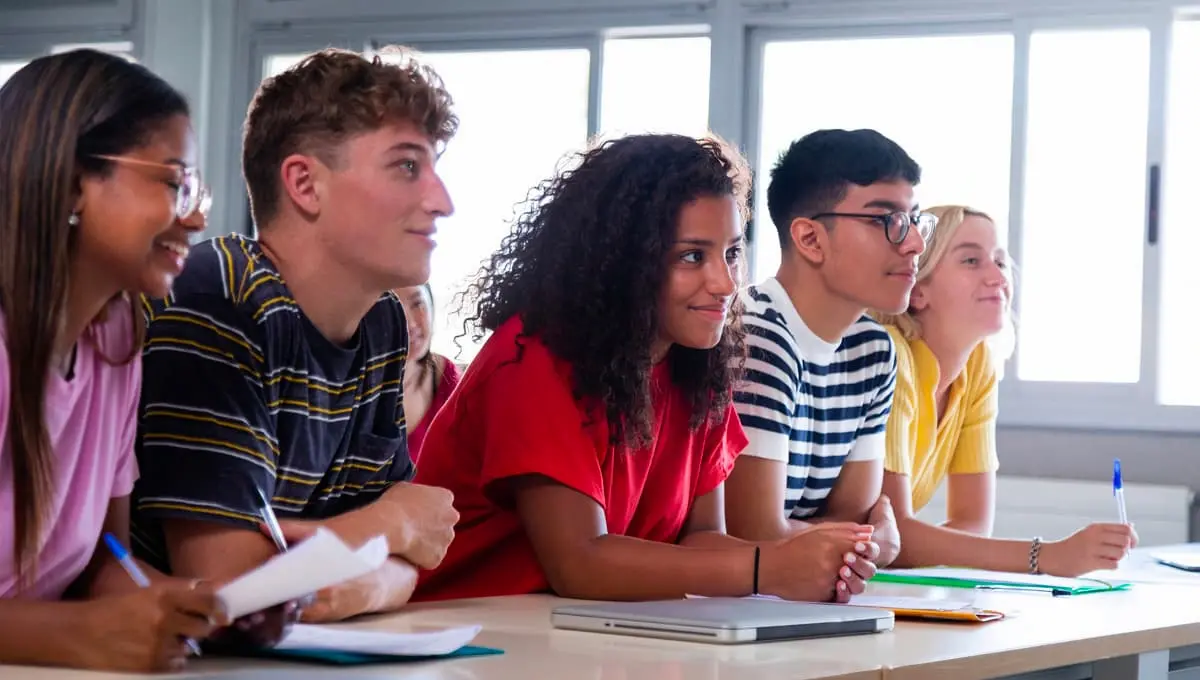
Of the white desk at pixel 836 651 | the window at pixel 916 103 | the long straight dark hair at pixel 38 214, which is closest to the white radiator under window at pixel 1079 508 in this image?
the window at pixel 916 103

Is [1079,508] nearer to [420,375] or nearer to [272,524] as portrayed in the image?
[420,375]

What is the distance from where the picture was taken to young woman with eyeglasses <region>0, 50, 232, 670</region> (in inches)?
53.4

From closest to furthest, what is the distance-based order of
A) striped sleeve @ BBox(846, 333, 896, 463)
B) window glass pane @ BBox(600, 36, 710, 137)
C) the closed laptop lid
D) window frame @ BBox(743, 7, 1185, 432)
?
the closed laptop lid
striped sleeve @ BBox(846, 333, 896, 463)
window frame @ BBox(743, 7, 1185, 432)
window glass pane @ BBox(600, 36, 710, 137)

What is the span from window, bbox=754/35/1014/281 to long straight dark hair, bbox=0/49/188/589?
133 inches

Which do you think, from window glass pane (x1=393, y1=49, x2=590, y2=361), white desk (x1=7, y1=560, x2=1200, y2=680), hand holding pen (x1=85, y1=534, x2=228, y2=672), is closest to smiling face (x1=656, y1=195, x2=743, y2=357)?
white desk (x1=7, y1=560, x2=1200, y2=680)

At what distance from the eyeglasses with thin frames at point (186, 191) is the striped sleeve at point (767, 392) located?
3.88 feet

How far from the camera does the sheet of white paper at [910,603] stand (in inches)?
71.9

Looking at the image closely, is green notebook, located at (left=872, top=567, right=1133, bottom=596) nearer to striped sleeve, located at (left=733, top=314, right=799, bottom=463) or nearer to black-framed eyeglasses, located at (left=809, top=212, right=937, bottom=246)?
striped sleeve, located at (left=733, top=314, right=799, bottom=463)

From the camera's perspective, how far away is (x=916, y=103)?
4891mm

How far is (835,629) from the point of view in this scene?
1590mm

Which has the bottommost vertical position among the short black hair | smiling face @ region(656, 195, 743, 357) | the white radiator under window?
the white radiator under window

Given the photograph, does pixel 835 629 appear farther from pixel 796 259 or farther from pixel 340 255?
pixel 796 259

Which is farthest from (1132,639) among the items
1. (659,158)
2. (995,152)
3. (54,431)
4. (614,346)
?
(995,152)

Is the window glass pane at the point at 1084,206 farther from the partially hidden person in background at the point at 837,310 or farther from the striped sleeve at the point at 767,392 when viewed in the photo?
the striped sleeve at the point at 767,392
